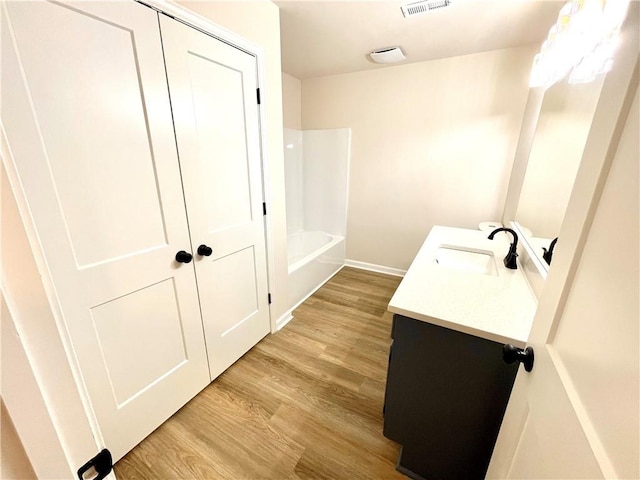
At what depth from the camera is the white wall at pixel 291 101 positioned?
298cm

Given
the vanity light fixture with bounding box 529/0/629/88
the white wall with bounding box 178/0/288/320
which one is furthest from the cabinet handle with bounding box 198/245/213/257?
the vanity light fixture with bounding box 529/0/629/88

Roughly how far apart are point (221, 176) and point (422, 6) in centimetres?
169

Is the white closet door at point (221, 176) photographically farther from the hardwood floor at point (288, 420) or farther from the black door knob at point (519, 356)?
the black door knob at point (519, 356)

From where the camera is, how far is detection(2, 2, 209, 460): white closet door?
85 centimetres

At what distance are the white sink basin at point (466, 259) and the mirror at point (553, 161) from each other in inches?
9.5

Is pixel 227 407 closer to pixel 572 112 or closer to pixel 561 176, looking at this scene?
pixel 561 176

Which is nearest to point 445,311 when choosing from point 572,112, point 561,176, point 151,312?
point 561,176

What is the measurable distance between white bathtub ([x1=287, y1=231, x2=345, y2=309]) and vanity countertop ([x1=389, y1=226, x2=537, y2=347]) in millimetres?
1321

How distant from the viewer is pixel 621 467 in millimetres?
356

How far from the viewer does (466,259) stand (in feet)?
5.68

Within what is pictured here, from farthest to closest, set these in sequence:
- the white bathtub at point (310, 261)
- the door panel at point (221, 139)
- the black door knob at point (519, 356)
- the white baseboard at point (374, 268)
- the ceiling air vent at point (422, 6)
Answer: the white baseboard at point (374, 268) < the white bathtub at point (310, 261) < the ceiling air vent at point (422, 6) < the door panel at point (221, 139) < the black door knob at point (519, 356)

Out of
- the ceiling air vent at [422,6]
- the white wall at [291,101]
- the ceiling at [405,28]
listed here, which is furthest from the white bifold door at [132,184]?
the white wall at [291,101]

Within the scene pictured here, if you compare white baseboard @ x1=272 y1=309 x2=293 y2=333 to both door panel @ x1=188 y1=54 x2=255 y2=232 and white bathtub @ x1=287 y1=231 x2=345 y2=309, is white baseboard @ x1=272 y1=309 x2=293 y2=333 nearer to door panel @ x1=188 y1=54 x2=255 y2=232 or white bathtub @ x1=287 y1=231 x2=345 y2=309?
white bathtub @ x1=287 y1=231 x2=345 y2=309

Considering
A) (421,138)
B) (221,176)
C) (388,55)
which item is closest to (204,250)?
(221,176)
